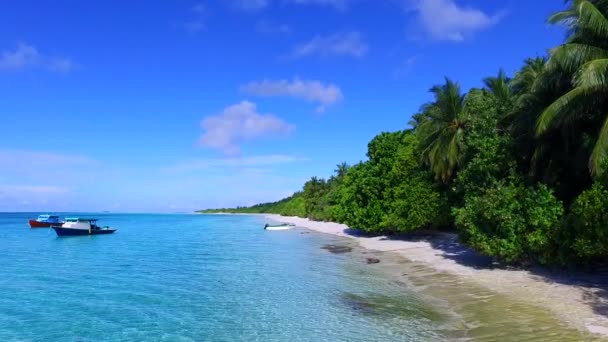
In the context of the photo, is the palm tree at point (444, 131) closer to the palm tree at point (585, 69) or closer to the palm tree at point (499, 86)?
the palm tree at point (499, 86)

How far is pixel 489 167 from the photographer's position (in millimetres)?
22312

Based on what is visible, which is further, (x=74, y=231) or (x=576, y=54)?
(x=74, y=231)

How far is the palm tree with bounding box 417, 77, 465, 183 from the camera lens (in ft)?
Result: 113

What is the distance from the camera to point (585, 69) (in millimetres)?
14898

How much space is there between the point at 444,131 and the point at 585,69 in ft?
69.4

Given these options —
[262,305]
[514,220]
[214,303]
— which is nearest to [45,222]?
[214,303]

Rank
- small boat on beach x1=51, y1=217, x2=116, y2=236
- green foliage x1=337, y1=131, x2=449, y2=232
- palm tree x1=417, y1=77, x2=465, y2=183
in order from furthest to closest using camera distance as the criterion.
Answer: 1. small boat on beach x1=51, y1=217, x2=116, y2=236
2. green foliage x1=337, y1=131, x2=449, y2=232
3. palm tree x1=417, y1=77, x2=465, y2=183

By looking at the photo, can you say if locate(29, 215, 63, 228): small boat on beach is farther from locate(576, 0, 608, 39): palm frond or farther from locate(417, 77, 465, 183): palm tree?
locate(576, 0, 608, 39): palm frond

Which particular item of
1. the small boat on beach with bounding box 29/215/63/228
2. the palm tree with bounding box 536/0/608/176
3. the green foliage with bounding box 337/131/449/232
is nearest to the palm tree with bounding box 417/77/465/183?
the green foliage with bounding box 337/131/449/232

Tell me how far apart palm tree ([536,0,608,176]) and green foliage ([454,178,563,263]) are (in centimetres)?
352

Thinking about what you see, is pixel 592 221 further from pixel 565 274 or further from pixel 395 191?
pixel 395 191

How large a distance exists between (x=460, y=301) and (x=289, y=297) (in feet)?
23.3

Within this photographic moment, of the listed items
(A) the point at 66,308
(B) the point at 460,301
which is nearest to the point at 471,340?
(B) the point at 460,301

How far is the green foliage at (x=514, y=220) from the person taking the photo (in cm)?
1895
